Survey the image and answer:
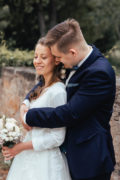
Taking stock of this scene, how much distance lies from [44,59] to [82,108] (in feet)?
2.02

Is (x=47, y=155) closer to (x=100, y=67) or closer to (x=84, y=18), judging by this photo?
(x=100, y=67)

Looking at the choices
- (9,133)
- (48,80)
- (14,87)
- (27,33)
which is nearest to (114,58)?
(27,33)

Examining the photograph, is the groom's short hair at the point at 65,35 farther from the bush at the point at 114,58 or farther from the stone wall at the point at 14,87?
the bush at the point at 114,58

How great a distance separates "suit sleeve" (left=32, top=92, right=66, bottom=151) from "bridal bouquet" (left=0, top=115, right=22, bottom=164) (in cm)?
13

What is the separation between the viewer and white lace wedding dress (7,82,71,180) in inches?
83.4

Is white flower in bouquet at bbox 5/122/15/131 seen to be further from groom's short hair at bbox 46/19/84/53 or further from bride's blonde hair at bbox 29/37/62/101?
groom's short hair at bbox 46/19/84/53

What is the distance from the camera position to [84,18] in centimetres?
1367

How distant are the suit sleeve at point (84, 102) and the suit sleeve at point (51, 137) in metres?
0.15

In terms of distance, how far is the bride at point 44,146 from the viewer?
2.13 meters

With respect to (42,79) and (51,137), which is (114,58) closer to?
(42,79)

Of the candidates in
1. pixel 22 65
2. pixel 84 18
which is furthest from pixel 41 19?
pixel 22 65

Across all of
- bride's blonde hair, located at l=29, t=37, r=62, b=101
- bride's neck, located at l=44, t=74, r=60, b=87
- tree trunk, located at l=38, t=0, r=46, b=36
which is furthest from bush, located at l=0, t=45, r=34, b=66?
tree trunk, located at l=38, t=0, r=46, b=36

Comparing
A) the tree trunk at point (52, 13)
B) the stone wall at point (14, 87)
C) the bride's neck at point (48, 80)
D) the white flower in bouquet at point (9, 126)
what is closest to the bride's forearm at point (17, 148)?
the white flower in bouquet at point (9, 126)

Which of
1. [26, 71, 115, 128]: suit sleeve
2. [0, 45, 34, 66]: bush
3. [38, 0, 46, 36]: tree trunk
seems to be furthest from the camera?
[38, 0, 46, 36]: tree trunk
